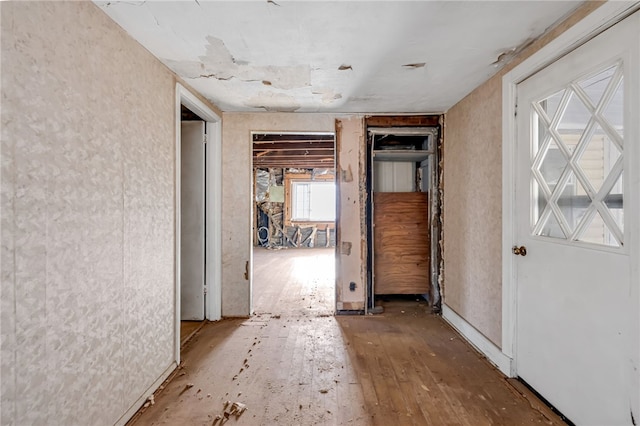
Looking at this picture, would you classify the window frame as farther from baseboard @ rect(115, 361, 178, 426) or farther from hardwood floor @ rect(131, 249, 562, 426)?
baseboard @ rect(115, 361, 178, 426)

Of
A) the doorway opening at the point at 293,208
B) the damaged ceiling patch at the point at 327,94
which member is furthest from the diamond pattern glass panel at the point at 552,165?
the doorway opening at the point at 293,208

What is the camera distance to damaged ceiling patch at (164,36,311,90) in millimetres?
1893

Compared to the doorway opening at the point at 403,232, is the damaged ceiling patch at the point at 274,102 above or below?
above

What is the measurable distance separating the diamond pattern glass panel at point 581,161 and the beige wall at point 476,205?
333mm

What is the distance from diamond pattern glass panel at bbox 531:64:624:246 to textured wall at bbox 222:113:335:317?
7.55ft

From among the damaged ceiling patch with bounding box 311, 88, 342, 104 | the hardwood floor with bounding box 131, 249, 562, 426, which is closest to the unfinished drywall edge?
the hardwood floor with bounding box 131, 249, 562, 426

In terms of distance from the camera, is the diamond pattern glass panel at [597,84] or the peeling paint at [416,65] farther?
the peeling paint at [416,65]

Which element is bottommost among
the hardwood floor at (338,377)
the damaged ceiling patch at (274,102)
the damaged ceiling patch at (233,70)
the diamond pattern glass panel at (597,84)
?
the hardwood floor at (338,377)

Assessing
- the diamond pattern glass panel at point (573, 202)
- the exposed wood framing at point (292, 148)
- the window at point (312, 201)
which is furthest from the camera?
the window at point (312, 201)

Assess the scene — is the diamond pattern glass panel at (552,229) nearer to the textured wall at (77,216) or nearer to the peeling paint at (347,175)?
→ the peeling paint at (347,175)

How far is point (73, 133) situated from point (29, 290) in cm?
65

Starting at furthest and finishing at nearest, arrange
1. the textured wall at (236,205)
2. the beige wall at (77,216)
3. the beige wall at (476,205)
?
the textured wall at (236,205) → the beige wall at (476,205) → the beige wall at (77,216)

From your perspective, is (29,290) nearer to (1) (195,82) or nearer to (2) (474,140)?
(1) (195,82)

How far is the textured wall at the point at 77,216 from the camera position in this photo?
39.8 inches
